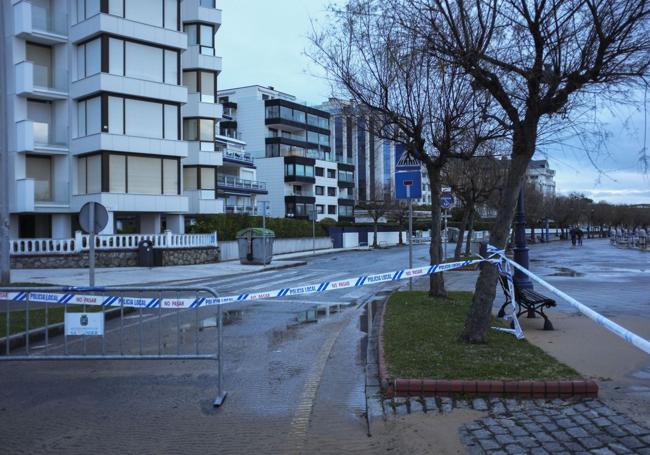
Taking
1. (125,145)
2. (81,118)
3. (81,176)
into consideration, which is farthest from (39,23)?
(81,176)

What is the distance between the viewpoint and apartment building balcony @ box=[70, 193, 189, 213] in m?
29.6

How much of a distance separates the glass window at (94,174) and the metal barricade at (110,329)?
17.8 m

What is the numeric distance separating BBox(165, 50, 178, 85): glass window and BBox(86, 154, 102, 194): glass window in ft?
19.5

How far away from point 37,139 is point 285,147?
4872 centimetres

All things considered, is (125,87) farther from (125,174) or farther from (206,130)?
Result: (206,130)

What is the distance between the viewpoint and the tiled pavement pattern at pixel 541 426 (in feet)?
14.3

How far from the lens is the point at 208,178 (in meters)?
39.2

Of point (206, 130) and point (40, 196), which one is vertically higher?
point (206, 130)

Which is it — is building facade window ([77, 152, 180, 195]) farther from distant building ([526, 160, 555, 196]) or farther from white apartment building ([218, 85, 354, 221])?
white apartment building ([218, 85, 354, 221])

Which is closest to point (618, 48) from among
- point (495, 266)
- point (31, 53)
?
point (495, 266)

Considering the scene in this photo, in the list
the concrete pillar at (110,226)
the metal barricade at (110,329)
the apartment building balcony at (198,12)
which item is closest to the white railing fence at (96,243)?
the concrete pillar at (110,226)

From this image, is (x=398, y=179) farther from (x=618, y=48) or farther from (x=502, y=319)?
(x=618, y=48)

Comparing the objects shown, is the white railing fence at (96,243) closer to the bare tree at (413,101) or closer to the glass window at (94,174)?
the glass window at (94,174)

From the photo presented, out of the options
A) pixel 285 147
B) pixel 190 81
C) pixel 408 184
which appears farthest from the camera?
pixel 285 147
